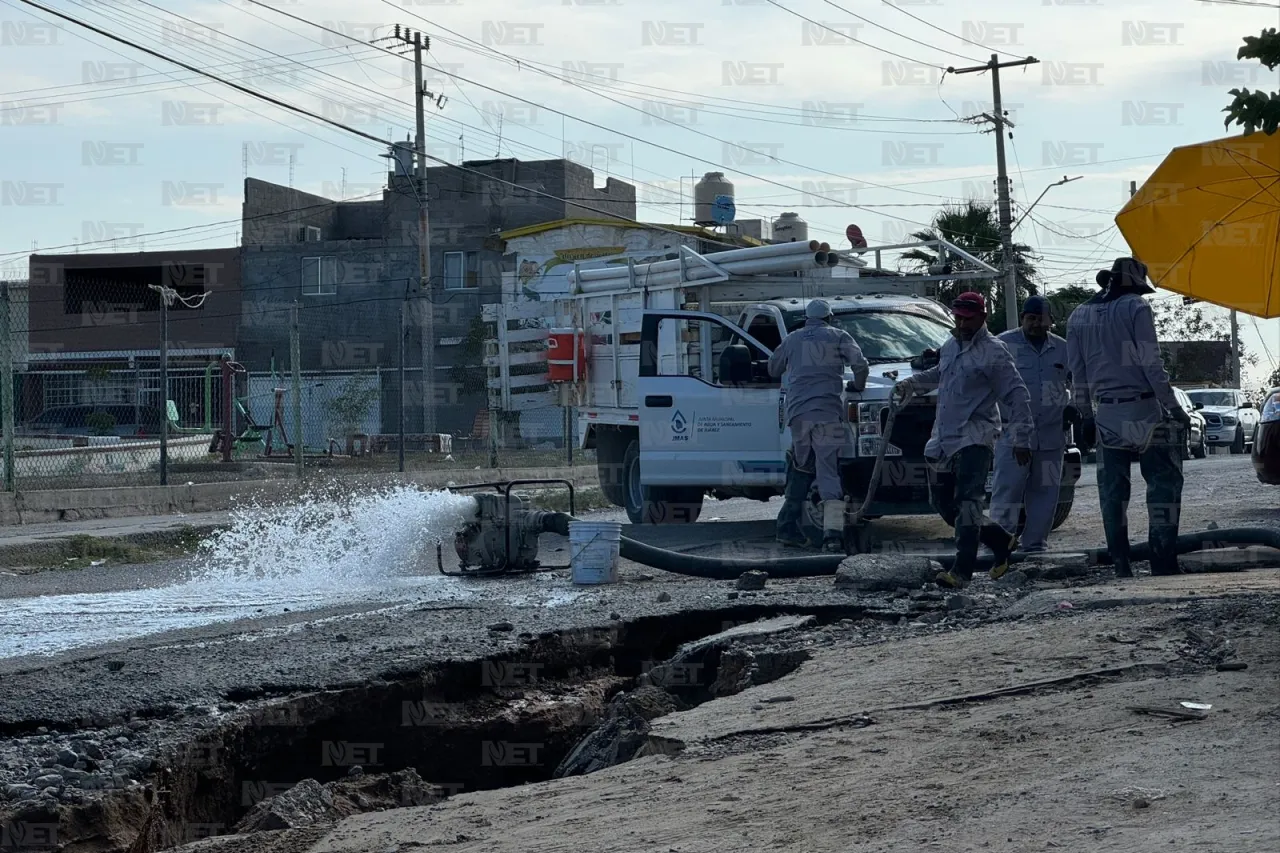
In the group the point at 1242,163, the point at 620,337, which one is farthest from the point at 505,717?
the point at 620,337

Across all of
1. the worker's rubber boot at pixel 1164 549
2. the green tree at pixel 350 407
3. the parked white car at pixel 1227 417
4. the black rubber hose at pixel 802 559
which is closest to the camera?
the worker's rubber boot at pixel 1164 549

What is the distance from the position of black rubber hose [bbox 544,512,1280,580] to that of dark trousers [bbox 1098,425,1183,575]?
374 mm

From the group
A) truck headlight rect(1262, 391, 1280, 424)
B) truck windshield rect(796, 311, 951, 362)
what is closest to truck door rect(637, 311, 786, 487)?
truck windshield rect(796, 311, 951, 362)

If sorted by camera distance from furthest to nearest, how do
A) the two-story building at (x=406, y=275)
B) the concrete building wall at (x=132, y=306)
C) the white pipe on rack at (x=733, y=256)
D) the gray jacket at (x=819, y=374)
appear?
the concrete building wall at (x=132, y=306), the two-story building at (x=406, y=275), the white pipe on rack at (x=733, y=256), the gray jacket at (x=819, y=374)

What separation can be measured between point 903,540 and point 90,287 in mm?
46025

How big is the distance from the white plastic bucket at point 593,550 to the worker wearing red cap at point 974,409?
2.21m

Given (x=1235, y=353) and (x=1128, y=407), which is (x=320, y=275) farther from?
(x=1128, y=407)

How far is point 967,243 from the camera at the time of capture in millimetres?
36281

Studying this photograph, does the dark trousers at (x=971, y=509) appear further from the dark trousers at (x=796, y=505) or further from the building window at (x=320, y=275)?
the building window at (x=320, y=275)

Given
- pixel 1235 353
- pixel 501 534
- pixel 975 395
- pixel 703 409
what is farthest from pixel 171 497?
pixel 1235 353

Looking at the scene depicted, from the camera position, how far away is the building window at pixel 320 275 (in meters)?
46.8

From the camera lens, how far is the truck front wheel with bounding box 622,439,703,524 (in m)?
13.1

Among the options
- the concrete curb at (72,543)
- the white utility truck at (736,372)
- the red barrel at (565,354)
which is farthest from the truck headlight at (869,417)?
the concrete curb at (72,543)

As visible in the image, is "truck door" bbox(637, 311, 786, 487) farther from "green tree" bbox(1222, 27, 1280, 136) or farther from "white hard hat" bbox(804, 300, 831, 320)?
"green tree" bbox(1222, 27, 1280, 136)
